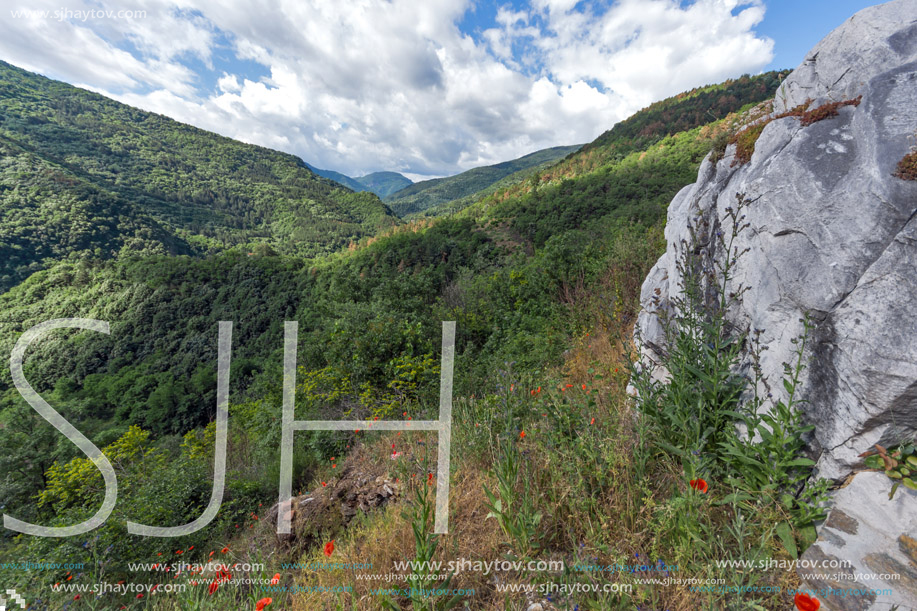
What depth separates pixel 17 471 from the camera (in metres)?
12.5

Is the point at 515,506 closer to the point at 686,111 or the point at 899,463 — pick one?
the point at 899,463

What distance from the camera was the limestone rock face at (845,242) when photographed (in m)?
1.76

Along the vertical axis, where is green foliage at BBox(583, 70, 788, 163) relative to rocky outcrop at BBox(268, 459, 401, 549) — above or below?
above

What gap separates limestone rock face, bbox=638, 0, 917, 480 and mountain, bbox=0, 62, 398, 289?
100016mm

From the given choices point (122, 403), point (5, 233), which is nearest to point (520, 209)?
point (122, 403)

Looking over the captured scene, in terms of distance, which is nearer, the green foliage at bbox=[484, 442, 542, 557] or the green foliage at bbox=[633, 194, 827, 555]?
the green foliage at bbox=[633, 194, 827, 555]

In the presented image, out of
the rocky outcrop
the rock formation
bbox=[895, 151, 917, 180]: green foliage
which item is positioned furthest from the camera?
the rocky outcrop

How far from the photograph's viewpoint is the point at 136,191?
383 feet

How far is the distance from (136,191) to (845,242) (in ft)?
550

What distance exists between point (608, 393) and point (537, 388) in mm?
712

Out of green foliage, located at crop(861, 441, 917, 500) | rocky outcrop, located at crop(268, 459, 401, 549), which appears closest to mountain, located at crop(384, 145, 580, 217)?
rocky outcrop, located at crop(268, 459, 401, 549)

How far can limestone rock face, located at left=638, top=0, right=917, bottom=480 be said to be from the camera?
176cm

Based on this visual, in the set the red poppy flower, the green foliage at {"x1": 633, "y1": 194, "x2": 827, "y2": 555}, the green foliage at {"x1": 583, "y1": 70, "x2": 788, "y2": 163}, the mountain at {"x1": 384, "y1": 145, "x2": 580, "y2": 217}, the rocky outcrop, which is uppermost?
the mountain at {"x1": 384, "y1": 145, "x2": 580, "y2": 217}

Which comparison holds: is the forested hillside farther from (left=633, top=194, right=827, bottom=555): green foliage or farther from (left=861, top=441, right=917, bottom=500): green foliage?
(left=861, top=441, right=917, bottom=500): green foliage
